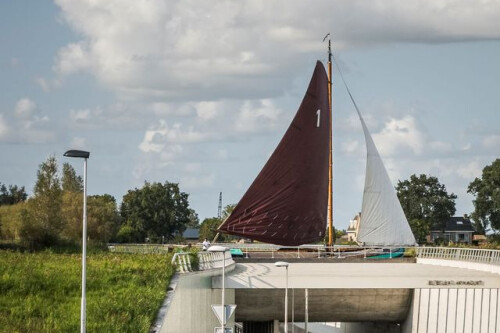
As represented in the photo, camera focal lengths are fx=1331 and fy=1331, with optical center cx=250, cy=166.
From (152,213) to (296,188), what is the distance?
11862 cm

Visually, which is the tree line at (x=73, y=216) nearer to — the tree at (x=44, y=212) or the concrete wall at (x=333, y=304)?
the tree at (x=44, y=212)

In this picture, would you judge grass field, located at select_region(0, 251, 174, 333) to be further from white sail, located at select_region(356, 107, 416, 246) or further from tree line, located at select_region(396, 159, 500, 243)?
tree line, located at select_region(396, 159, 500, 243)

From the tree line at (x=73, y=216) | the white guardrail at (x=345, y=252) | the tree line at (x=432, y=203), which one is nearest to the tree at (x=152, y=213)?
the tree line at (x=73, y=216)

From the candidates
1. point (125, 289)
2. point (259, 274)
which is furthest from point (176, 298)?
point (259, 274)

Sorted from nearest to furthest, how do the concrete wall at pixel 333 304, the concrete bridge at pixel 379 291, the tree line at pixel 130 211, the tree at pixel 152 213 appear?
the concrete bridge at pixel 379 291 < the concrete wall at pixel 333 304 < the tree line at pixel 130 211 < the tree at pixel 152 213

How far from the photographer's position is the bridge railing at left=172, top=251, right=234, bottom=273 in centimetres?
5755

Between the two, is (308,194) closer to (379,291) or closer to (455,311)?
(379,291)

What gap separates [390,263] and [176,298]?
84.2 feet

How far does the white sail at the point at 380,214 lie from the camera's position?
264ft

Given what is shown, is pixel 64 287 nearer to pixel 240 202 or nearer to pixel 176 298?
pixel 176 298

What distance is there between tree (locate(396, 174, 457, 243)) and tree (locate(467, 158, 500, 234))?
11.1m

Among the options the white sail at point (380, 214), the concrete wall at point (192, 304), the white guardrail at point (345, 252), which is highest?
the white sail at point (380, 214)

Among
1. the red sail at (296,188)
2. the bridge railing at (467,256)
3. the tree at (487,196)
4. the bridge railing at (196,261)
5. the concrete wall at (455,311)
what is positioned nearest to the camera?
the bridge railing at (196,261)

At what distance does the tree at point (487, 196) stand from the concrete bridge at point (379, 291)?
301ft
